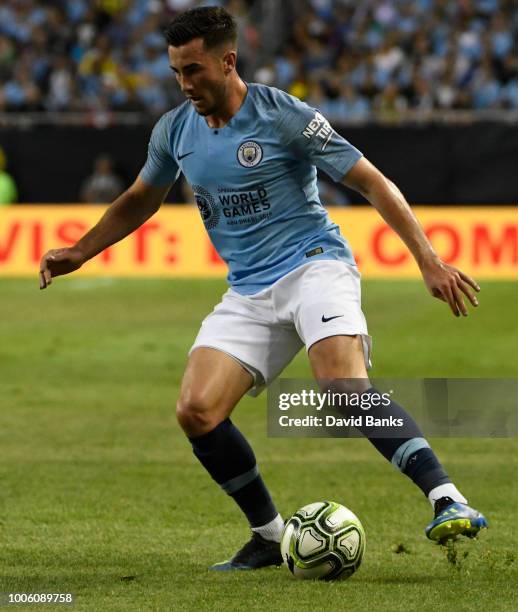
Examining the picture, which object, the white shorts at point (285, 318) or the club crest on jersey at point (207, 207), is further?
the club crest on jersey at point (207, 207)

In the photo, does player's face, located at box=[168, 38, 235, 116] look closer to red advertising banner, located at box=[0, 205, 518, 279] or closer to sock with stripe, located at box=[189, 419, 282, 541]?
sock with stripe, located at box=[189, 419, 282, 541]

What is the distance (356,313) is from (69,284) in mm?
14039

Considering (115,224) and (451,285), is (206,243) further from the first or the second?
(451,285)

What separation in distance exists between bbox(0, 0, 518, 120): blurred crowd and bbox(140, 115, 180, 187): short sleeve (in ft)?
53.1

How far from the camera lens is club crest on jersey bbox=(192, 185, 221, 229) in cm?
604

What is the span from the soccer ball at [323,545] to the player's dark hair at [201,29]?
6.54 feet

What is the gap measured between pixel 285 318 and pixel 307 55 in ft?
62.9

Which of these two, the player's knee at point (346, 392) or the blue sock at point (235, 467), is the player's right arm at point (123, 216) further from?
the player's knee at point (346, 392)

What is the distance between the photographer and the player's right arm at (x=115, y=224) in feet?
20.9

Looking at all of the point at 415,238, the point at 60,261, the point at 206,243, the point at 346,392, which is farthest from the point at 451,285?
the point at 206,243

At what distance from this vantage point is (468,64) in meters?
23.5

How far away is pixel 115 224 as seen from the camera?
6.43 m

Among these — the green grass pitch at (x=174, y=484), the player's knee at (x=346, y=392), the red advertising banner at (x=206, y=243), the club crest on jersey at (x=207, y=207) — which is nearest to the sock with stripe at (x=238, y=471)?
the green grass pitch at (x=174, y=484)

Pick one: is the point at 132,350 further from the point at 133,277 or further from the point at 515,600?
the point at 515,600
